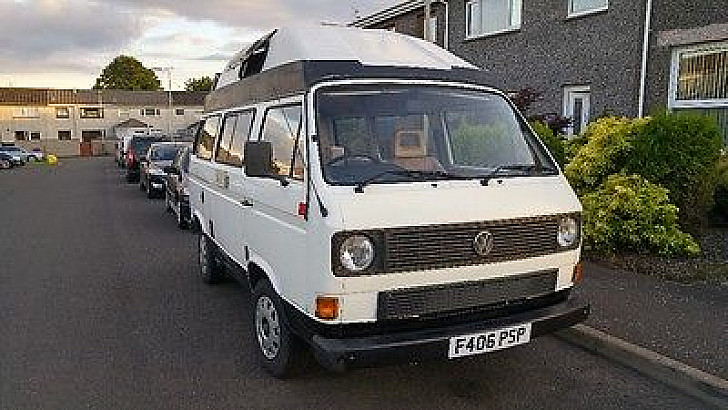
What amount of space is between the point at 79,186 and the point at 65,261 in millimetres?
15904

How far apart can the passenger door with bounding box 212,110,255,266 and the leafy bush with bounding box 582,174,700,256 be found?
423 centimetres

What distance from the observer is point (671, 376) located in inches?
159

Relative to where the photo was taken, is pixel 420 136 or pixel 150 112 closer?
pixel 420 136

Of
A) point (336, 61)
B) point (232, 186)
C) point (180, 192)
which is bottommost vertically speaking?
point (180, 192)

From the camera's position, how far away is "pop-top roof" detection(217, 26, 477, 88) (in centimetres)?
414

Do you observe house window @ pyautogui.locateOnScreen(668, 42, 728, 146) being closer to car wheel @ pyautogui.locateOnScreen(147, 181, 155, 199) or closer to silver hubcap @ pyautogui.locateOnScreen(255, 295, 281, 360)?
silver hubcap @ pyautogui.locateOnScreen(255, 295, 281, 360)

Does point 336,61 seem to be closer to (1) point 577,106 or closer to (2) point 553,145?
(2) point 553,145

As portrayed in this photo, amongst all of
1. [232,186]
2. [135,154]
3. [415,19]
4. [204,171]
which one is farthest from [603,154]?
[135,154]

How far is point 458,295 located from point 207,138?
4.11m

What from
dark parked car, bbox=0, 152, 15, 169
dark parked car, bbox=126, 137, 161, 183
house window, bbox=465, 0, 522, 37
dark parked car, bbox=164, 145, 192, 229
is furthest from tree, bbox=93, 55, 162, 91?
dark parked car, bbox=164, 145, 192, 229

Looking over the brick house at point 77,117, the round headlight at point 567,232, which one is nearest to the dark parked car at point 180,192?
the round headlight at point 567,232

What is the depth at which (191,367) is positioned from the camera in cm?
447

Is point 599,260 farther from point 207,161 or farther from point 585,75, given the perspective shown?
point 585,75

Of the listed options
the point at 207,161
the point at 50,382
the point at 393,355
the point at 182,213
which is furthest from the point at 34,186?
the point at 393,355
